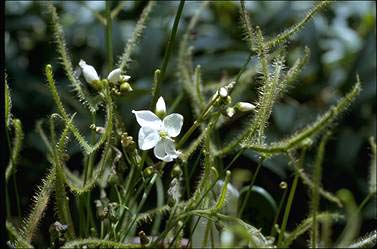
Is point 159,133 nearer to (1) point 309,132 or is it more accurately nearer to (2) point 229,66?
(1) point 309,132

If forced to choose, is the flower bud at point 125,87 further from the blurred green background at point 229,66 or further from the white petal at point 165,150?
the blurred green background at point 229,66

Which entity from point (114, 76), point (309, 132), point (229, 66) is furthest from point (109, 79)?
point (229, 66)

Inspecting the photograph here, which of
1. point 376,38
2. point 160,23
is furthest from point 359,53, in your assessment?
point 160,23

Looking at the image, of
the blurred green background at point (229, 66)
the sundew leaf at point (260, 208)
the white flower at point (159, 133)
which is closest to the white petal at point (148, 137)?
the white flower at point (159, 133)

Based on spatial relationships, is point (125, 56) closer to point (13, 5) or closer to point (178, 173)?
point (178, 173)

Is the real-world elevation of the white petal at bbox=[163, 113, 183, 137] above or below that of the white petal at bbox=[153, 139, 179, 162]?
above

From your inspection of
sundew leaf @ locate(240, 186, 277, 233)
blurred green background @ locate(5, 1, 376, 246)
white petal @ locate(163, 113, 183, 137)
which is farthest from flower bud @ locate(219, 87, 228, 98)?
blurred green background @ locate(5, 1, 376, 246)

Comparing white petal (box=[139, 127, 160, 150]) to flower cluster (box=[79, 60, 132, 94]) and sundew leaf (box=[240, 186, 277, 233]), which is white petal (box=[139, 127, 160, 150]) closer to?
flower cluster (box=[79, 60, 132, 94])
